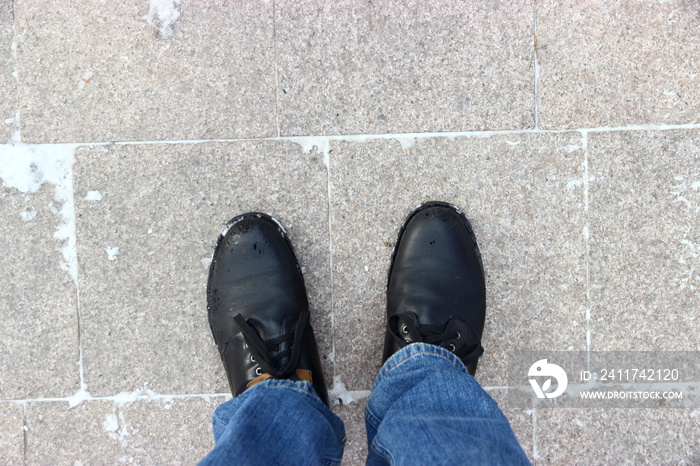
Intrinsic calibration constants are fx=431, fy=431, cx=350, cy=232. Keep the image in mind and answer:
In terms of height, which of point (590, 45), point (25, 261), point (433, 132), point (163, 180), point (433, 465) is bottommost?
point (433, 465)

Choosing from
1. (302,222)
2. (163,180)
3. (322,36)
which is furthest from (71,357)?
(322,36)

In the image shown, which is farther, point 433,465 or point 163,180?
point 163,180

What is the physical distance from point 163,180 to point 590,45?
1.61 metres

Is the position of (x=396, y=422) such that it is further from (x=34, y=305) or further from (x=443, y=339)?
(x=34, y=305)

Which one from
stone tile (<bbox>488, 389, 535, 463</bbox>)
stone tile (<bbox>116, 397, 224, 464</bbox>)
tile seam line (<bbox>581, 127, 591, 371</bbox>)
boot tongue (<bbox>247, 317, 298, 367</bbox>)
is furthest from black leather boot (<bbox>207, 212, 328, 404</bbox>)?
tile seam line (<bbox>581, 127, 591, 371</bbox>)

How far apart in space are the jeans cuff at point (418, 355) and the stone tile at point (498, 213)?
0.27 metres

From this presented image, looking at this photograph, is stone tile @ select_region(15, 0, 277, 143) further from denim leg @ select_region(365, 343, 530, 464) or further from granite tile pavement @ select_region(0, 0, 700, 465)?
denim leg @ select_region(365, 343, 530, 464)

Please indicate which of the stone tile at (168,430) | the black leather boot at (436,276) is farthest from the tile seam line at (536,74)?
the stone tile at (168,430)

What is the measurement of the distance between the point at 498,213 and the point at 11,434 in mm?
1971

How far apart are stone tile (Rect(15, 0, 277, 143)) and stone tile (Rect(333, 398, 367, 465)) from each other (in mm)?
1057

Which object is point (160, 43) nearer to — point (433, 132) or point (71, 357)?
point (433, 132)

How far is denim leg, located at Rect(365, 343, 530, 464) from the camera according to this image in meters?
0.99

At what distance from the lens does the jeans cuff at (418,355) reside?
4.46ft

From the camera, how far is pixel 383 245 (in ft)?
5.17
